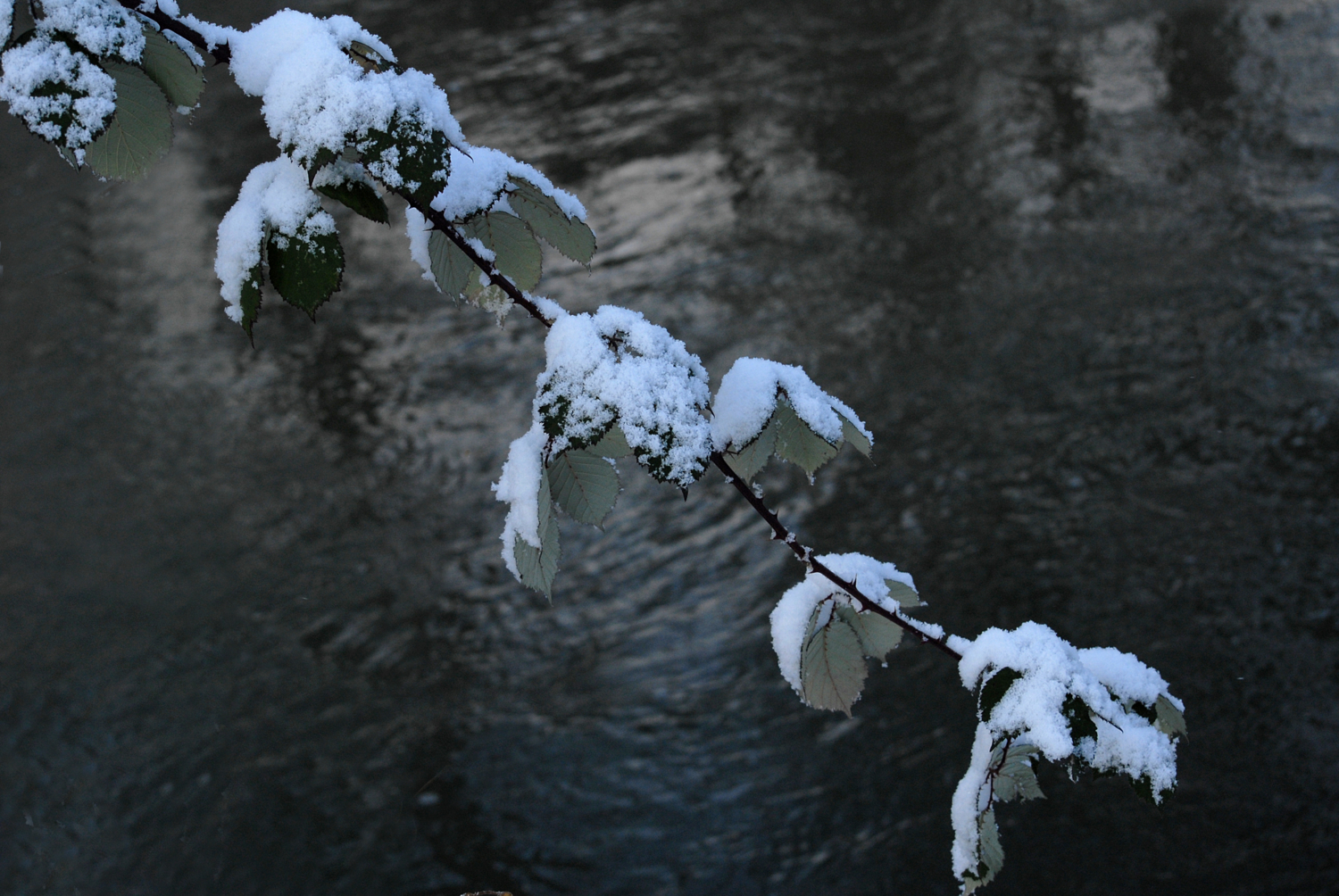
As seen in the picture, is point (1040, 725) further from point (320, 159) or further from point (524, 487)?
point (320, 159)

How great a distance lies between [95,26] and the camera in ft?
2.62

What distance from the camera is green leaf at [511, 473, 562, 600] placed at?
3.12ft

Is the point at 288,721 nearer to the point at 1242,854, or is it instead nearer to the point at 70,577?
the point at 70,577

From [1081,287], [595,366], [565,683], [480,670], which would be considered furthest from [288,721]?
[1081,287]

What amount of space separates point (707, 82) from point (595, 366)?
6556 mm

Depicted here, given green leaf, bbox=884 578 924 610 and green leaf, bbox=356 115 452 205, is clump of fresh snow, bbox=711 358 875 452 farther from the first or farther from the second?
green leaf, bbox=356 115 452 205

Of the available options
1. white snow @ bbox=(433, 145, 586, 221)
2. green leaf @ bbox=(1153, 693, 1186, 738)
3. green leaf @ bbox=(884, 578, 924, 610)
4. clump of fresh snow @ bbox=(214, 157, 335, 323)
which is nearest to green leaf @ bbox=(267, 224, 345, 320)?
clump of fresh snow @ bbox=(214, 157, 335, 323)

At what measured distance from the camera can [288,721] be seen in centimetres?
348

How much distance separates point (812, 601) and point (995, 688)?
20 cm

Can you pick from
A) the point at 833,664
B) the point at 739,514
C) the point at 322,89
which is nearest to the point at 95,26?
the point at 322,89

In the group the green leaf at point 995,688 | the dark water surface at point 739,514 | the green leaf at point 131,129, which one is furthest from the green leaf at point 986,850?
the dark water surface at point 739,514

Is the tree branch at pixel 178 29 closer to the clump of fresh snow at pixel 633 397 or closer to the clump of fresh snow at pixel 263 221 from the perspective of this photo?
the clump of fresh snow at pixel 263 221

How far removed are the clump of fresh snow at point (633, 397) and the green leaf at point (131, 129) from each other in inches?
14.0

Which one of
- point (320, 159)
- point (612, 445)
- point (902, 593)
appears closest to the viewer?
point (320, 159)
